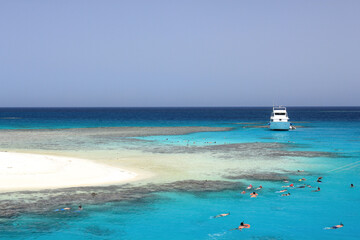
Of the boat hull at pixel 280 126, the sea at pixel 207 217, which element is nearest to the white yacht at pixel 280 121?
the boat hull at pixel 280 126

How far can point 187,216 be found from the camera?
18.5 meters

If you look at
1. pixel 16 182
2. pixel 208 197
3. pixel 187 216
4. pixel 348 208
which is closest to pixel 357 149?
pixel 348 208

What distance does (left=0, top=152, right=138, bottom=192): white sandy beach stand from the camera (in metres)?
23.8

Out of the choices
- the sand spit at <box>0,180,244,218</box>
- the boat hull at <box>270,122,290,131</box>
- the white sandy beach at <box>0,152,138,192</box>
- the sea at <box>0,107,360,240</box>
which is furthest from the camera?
the boat hull at <box>270,122,290,131</box>

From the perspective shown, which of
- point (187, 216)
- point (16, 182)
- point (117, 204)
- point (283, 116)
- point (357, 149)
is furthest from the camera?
point (283, 116)

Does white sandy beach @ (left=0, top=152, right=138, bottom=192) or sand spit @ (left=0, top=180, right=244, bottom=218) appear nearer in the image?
sand spit @ (left=0, top=180, right=244, bottom=218)

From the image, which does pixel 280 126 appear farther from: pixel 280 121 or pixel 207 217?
pixel 207 217

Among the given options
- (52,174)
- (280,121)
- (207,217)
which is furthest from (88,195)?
(280,121)

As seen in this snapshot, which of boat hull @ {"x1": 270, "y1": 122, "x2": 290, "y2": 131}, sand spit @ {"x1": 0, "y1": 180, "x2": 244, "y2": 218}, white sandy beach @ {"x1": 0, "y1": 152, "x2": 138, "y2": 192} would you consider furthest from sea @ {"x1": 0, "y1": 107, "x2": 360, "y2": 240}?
boat hull @ {"x1": 270, "y1": 122, "x2": 290, "y2": 131}

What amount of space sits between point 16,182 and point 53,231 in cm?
954

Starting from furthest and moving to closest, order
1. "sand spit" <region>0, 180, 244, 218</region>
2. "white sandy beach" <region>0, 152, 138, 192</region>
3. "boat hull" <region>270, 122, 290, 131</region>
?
1. "boat hull" <region>270, 122, 290, 131</region>
2. "white sandy beach" <region>0, 152, 138, 192</region>
3. "sand spit" <region>0, 180, 244, 218</region>

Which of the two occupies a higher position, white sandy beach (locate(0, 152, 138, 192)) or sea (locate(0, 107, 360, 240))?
white sandy beach (locate(0, 152, 138, 192))

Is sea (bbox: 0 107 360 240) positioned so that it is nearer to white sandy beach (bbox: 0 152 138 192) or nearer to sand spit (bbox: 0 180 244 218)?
sand spit (bbox: 0 180 244 218)

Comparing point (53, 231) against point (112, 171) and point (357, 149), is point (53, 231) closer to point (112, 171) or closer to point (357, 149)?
point (112, 171)
